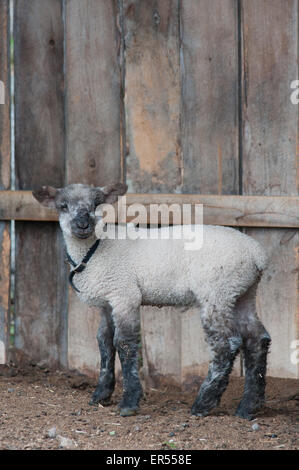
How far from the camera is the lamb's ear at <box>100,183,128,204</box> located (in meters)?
4.79

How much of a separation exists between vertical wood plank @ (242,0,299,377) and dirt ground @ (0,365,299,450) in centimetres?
52

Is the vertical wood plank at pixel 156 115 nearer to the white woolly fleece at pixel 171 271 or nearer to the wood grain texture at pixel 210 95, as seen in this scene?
the wood grain texture at pixel 210 95

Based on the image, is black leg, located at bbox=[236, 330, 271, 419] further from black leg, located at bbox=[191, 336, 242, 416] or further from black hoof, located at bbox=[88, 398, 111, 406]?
black hoof, located at bbox=[88, 398, 111, 406]

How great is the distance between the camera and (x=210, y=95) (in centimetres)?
553

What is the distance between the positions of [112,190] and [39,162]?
4.30ft

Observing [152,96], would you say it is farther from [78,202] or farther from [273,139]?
[78,202]

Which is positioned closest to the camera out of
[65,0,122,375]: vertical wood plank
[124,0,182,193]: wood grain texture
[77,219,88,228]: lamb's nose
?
[77,219,88,228]: lamb's nose

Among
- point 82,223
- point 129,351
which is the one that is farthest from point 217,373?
point 82,223

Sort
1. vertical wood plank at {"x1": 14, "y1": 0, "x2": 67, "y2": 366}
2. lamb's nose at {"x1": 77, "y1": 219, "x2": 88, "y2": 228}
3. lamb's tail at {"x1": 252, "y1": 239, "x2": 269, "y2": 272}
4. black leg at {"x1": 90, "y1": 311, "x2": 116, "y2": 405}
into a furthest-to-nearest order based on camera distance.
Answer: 1. vertical wood plank at {"x1": 14, "y1": 0, "x2": 67, "y2": 366}
2. black leg at {"x1": 90, "y1": 311, "x2": 116, "y2": 405}
3. lamb's tail at {"x1": 252, "y1": 239, "x2": 269, "y2": 272}
4. lamb's nose at {"x1": 77, "y1": 219, "x2": 88, "y2": 228}

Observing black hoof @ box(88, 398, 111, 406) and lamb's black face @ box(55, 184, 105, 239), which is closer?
lamb's black face @ box(55, 184, 105, 239)

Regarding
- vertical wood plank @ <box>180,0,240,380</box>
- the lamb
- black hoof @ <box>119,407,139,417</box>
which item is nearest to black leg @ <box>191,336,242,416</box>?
the lamb

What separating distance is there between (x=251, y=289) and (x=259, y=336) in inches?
13.7

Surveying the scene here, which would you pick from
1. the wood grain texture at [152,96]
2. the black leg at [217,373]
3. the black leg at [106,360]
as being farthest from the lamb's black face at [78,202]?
the black leg at [217,373]
